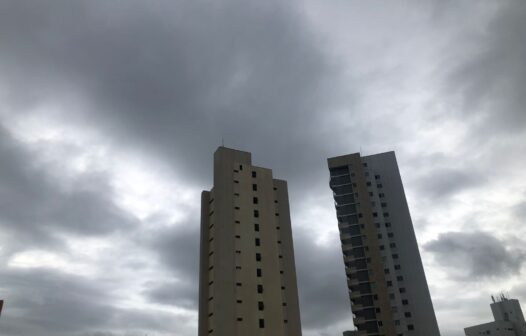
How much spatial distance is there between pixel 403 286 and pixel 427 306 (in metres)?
6.02

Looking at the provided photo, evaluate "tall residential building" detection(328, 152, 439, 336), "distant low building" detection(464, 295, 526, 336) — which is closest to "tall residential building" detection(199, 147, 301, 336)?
"tall residential building" detection(328, 152, 439, 336)

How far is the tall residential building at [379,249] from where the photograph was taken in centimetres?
8469

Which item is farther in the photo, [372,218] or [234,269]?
[372,218]

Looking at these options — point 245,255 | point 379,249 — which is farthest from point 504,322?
point 245,255

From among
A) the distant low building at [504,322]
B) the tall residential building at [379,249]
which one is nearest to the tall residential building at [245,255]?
the tall residential building at [379,249]

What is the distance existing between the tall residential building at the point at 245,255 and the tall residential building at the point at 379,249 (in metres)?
26.9

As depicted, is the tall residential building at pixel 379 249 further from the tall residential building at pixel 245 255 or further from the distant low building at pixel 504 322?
the distant low building at pixel 504 322

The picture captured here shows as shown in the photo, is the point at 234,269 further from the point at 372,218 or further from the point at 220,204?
the point at 372,218

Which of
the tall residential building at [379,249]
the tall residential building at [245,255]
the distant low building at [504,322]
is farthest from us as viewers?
the distant low building at [504,322]

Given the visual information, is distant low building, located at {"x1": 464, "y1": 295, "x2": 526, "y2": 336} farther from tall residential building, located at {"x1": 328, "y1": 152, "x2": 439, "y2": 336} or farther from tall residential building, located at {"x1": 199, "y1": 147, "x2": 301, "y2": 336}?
tall residential building, located at {"x1": 199, "y1": 147, "x2": 301, "y2": 336}

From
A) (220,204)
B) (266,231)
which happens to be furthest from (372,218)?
(220,204)

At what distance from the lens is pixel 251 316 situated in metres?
58.9

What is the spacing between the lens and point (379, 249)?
297ft

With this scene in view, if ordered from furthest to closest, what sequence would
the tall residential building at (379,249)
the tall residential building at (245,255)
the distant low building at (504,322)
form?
the distant low building at (504,322), the tall residential building at (379,249), the tall residential building at (245,255)
